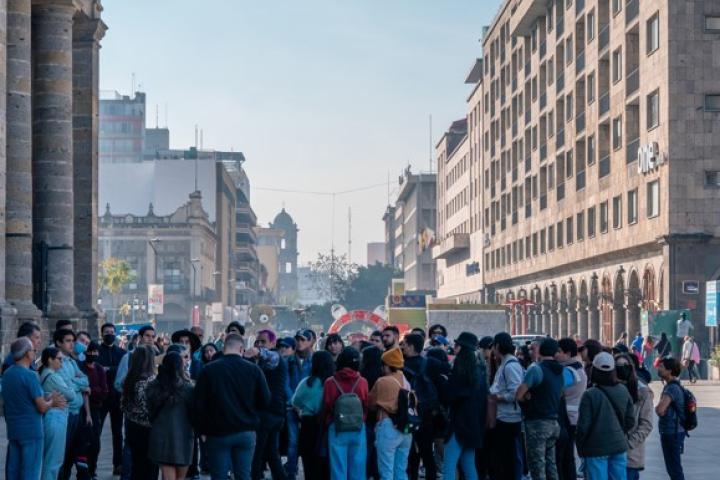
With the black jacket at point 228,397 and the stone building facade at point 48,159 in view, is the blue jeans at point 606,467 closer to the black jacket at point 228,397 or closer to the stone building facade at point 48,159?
the black jacket at point 228,397

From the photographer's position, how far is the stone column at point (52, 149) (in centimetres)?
3550

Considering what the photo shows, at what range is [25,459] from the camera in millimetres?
14430

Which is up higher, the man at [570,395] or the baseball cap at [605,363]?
the baseball cap at [605,363]

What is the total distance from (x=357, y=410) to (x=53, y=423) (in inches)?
119

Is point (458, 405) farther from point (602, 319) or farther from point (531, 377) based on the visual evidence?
point (602, 319)

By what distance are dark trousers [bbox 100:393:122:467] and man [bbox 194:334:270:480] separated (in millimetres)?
5923

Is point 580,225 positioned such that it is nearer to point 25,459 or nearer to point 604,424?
point 604,424

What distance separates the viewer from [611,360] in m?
14.0

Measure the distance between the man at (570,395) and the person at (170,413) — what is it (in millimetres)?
4504

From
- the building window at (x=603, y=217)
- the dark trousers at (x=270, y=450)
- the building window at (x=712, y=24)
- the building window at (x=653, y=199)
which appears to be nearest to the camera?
the dark trousers at (x=270, y=450)

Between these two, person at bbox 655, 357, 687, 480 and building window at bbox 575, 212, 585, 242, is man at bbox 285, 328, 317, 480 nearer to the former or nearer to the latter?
person at bbox 655, 357, 687, 480

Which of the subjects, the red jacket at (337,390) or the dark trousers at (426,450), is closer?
the red jacket at (337,390)

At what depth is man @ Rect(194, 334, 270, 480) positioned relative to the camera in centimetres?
1362

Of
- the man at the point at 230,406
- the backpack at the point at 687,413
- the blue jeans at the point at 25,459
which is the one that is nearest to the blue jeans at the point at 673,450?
the backpack at the point at 687,413
